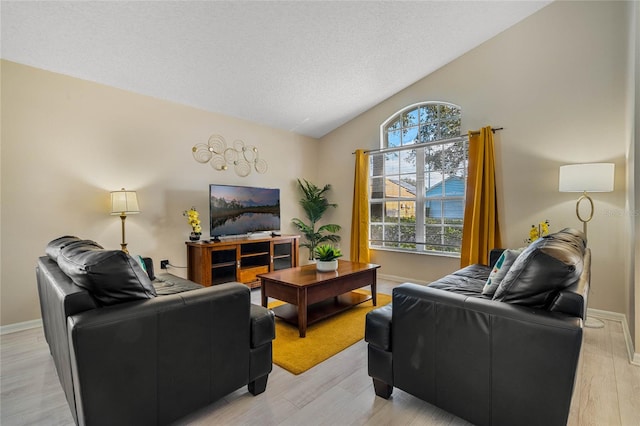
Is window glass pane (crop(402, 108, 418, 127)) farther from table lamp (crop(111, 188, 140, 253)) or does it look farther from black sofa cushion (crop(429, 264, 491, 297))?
table lamp (crop(111, 188, 140, 253))

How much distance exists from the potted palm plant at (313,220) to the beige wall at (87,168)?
143 cm

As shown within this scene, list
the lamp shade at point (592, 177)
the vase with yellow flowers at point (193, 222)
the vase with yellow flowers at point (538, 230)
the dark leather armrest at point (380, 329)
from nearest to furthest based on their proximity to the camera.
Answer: the dark leather armrest at point (380, 329)
the lamp shade at point (592, 177)
the vase with yellow flowers at point (538, 230)
the vase with yellow flowers at point (193, 222)

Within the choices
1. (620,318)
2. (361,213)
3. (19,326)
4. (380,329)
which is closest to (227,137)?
(361,213)

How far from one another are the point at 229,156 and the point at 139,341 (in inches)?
135

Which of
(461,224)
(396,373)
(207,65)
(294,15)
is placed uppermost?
(294,15)

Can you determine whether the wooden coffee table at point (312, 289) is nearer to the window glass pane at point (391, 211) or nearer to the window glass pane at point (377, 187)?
the window glass pane at point (391, 211)

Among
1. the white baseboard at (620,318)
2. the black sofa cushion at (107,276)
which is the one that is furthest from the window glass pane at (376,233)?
the black sofa cushion at (107,276)

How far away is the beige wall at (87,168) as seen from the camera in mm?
2812

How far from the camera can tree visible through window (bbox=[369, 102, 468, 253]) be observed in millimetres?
4207

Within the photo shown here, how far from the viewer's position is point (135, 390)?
52.7 inches

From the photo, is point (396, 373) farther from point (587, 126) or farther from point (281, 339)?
point (587, 126)

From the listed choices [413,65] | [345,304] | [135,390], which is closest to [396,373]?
[135,390]

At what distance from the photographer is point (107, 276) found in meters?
1.35

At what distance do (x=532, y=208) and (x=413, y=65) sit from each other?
2289mm
